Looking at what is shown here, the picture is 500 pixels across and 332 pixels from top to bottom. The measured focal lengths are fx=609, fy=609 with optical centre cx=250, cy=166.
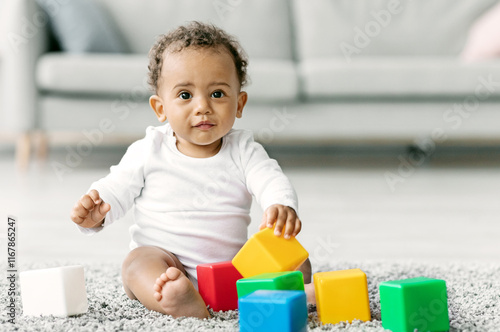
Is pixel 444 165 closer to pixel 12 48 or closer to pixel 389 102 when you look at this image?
pixel 389 102

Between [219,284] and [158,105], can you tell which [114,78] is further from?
[219,284]

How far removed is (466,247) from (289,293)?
0.78 m

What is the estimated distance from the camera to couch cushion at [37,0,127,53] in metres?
2.61

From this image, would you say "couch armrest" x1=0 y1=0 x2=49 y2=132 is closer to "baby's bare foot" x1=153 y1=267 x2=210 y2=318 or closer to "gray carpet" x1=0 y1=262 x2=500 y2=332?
"gray carpet" x1=0 y1=262 x2=500 y2=332

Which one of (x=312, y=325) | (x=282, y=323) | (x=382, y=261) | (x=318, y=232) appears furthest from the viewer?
(x=318, y=232)

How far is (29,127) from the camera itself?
8.16 feet

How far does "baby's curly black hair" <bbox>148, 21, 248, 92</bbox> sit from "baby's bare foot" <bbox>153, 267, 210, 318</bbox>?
0.37m

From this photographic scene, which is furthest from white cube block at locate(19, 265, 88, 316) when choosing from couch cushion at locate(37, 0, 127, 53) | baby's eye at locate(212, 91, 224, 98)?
couch cushion at locate(37, 0, 127, 53)

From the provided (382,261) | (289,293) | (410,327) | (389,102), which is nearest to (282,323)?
(289,293)

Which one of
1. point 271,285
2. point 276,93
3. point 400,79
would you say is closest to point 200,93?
point 271,285

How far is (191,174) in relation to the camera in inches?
39.2

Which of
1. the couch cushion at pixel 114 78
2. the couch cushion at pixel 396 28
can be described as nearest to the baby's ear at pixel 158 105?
the couch cushion at pixel 114 78

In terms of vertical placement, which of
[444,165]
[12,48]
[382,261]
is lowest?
[382,261]

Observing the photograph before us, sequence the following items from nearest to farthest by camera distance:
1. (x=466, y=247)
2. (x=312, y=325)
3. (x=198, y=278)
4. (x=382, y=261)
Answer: (x=312, y=325), (x=198, y=278), (x=382, y=261), (x=466, y=247)
